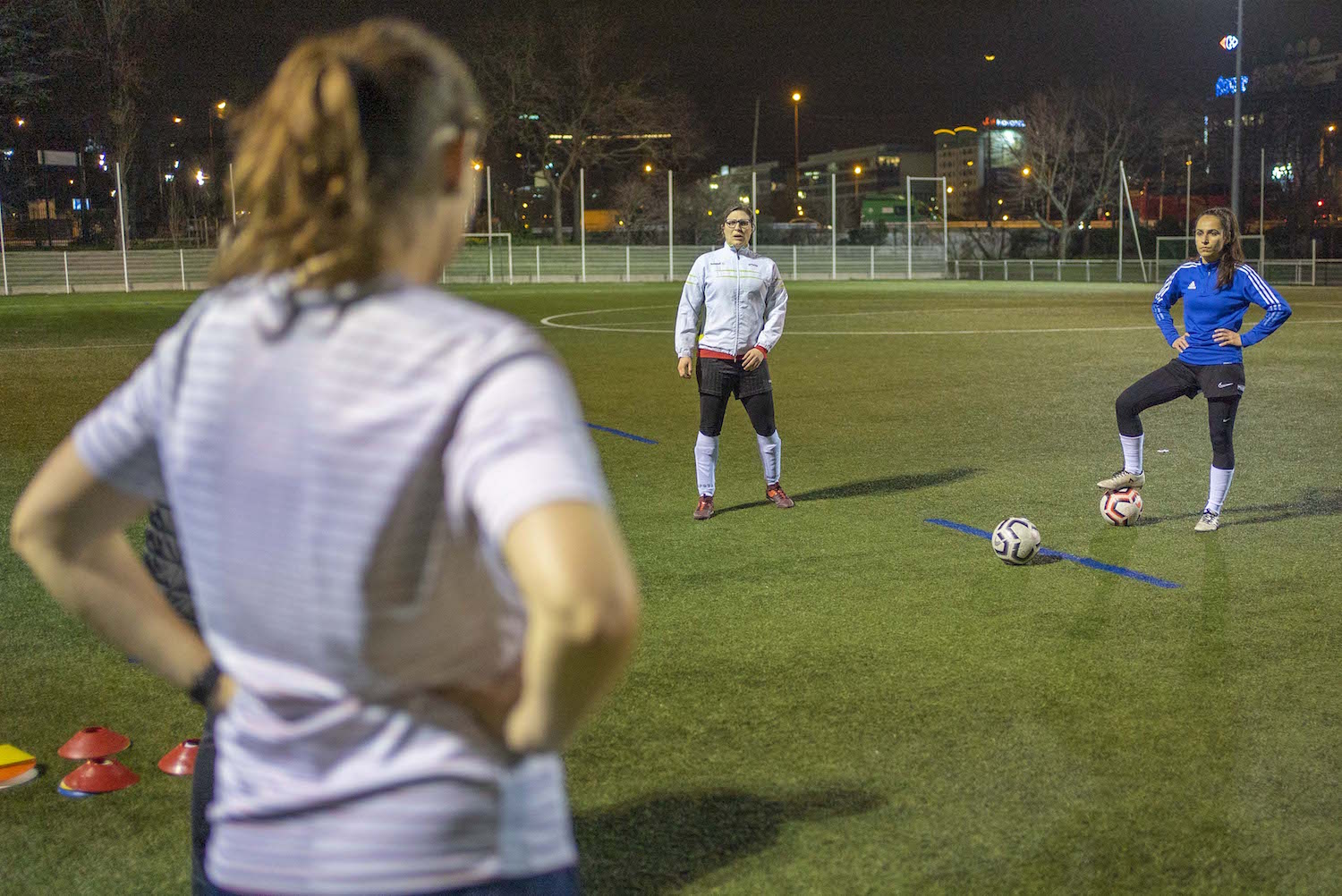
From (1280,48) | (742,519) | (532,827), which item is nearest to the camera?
(532,827)

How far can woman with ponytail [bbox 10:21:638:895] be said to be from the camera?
1263 mm

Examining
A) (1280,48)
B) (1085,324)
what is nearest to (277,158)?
(1085,324)

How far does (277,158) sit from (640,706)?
13.8 ft

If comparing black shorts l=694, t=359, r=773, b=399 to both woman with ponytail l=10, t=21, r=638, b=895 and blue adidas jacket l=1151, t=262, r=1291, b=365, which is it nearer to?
blue adidas jacket l=1151, t=262, r=1291, b=365

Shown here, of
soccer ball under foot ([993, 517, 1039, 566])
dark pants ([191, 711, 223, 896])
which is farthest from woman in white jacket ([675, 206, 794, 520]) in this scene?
dark pants ([191, 711, 223, 896])

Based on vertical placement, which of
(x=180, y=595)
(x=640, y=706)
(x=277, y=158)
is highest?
(x=277, y=158)

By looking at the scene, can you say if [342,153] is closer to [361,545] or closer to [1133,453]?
[361,545]

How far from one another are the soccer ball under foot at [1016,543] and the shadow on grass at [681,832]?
3.45 metres

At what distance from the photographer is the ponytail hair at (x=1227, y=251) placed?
27.2ft

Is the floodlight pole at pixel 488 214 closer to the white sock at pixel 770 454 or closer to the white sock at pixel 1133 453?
the white sock at pixel 770 454

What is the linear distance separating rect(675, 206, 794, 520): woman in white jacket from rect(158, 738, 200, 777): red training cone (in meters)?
4.83

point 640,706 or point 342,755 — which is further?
point 640,706

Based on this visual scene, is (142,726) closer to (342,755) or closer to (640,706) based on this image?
(640,706)

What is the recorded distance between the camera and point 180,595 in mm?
2992
